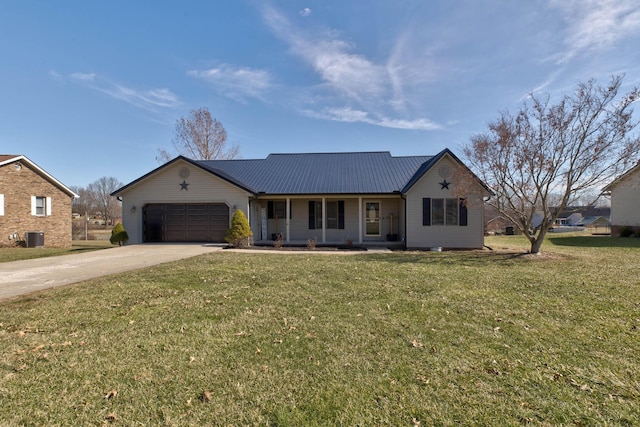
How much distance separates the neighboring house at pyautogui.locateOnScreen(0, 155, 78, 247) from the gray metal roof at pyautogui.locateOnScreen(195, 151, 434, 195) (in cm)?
1012

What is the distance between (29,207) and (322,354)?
23492mm

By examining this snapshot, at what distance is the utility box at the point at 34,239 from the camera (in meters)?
18.5

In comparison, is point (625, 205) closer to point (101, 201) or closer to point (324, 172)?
point (324, 172)

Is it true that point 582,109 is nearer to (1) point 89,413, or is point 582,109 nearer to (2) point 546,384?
(2) point 546,384

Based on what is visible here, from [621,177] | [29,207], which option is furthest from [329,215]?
[29,207]

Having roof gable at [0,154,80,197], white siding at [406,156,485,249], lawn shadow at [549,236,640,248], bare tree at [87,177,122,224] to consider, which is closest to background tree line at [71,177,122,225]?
bare tree at [87,177,122,224]

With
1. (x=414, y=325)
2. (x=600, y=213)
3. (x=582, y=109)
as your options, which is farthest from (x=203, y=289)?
(x=600, y=213)

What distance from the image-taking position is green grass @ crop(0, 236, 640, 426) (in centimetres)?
273

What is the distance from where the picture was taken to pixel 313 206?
59.5ft

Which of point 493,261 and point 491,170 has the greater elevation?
point 491,170

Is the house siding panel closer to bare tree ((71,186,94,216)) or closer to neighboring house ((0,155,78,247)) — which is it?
neighboring house ((0,155,78,247))

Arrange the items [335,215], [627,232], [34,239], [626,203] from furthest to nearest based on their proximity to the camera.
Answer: [626,203]
[627,232]
[34,239]
[335,215]

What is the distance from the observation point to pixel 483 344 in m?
4.04

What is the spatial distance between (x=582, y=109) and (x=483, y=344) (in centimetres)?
1176
